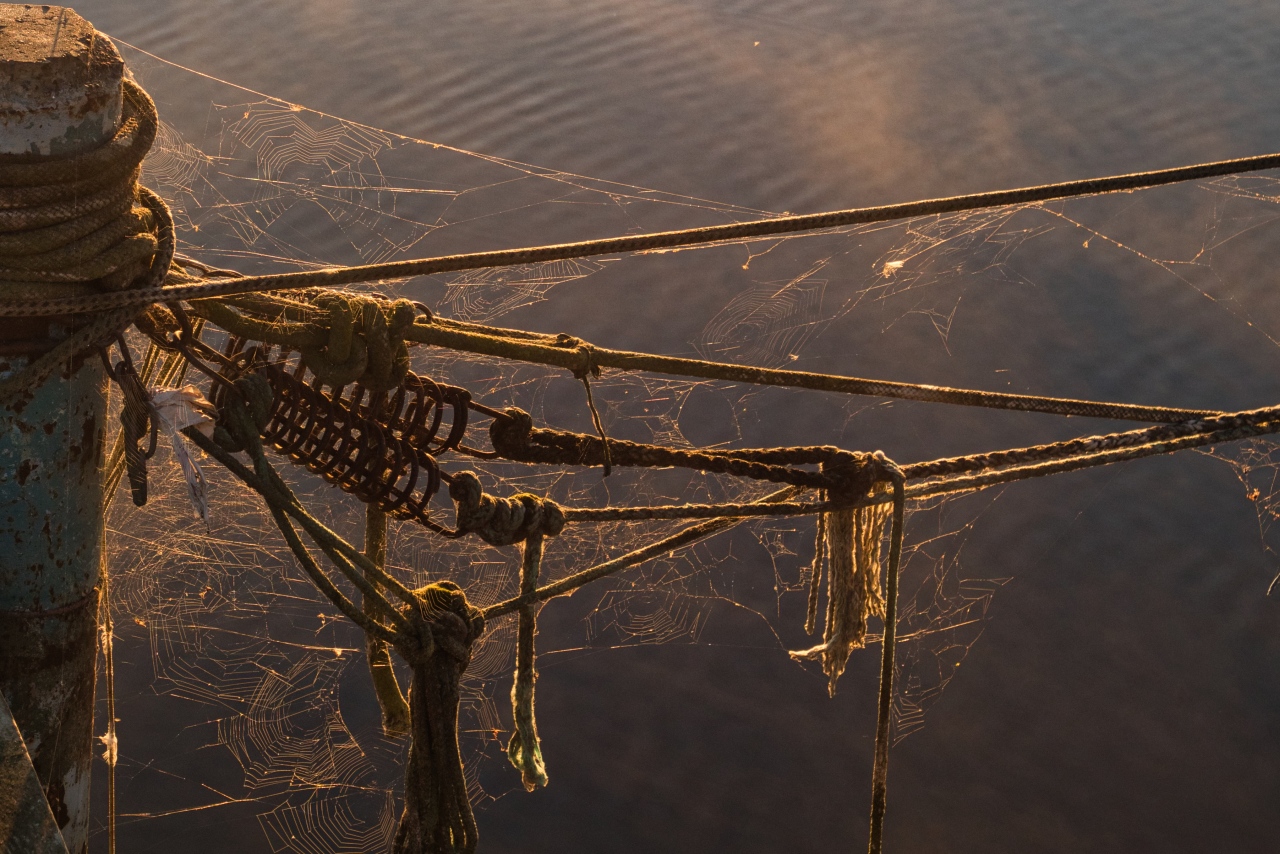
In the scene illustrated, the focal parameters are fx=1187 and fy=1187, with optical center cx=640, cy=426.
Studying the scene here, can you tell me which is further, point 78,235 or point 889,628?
point 889,628

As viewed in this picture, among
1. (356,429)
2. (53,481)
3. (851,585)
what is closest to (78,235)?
(53,481)

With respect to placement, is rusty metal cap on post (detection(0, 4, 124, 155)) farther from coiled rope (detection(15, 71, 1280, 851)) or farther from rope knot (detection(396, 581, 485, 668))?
rope knot (detection(396, 581, 485, 668))

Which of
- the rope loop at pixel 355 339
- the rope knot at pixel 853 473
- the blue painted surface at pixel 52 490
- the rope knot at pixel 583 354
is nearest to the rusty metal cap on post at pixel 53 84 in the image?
the blue painted surface at pixel 52 490

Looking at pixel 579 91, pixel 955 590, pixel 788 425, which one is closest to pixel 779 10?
pixel 579 91

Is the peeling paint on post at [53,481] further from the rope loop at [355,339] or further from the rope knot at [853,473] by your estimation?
the rope knot at [853,473]

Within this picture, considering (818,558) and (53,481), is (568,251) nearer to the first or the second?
(53,481)

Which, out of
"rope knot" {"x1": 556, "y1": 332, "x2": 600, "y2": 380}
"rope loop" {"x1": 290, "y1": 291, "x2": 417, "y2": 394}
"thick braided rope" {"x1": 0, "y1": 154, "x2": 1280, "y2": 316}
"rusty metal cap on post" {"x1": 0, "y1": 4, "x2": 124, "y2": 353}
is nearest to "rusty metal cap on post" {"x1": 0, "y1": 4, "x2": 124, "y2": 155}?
"rusty metal cap on post" {"x1": 0, "y1": 4, "x2": 124, "y2": 353}

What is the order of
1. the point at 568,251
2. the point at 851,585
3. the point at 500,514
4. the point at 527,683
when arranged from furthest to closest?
the point at 851,585
the point at 527,683
the point at 500,514
the point at 568,251
